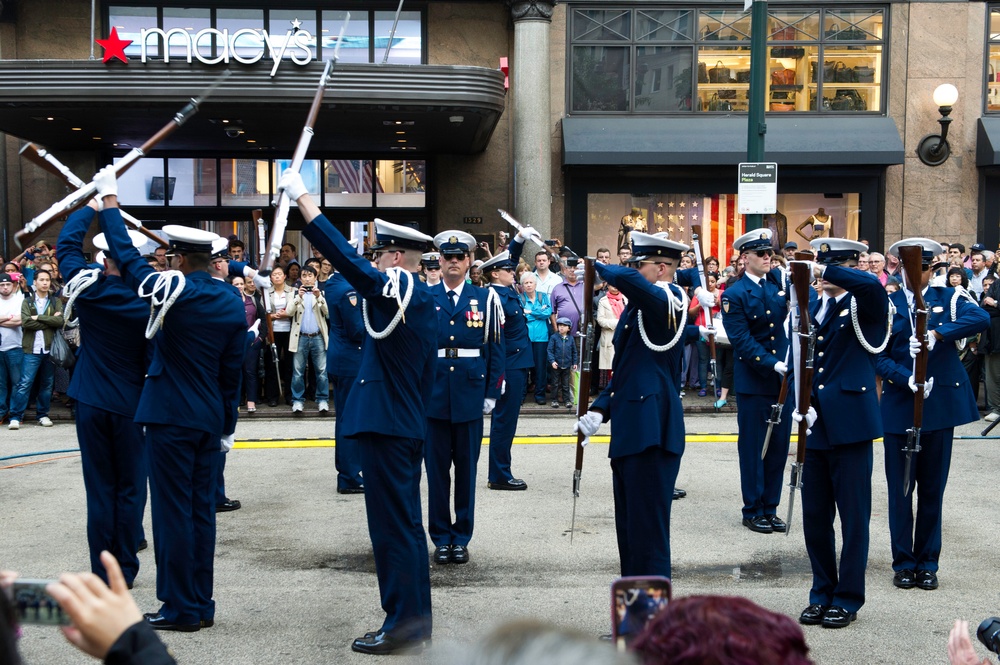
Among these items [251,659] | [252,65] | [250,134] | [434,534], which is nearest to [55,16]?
[250,134]

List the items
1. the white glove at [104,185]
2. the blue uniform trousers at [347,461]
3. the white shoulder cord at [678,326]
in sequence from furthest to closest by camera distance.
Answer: the blue uniform trousers at [347,461]
the white glove at [104,185]
the white shoulder cord at [678,326]

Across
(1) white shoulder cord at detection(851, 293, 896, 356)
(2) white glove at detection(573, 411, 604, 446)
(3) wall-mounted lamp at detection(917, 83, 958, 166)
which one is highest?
(3) wall-mounted lamp at detection(917, 83, 958, 166)

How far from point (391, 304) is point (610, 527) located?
11.0 ft

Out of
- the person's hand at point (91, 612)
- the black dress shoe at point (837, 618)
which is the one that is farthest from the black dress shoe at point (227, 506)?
the person's hand at point (91, 612)

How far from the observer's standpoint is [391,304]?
218 inches

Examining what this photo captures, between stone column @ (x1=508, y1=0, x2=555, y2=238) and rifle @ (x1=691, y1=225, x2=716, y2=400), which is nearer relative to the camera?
rifle @ (x1=691, y1=225, x2=716, y2=400)

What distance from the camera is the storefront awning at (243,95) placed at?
15367 mm

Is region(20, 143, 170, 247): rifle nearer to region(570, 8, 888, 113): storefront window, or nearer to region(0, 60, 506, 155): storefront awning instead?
region(0, 60, 506, 155): storefront awning

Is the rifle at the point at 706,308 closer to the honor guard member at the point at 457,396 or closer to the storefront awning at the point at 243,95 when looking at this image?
the honor guard member at the point at 457,396

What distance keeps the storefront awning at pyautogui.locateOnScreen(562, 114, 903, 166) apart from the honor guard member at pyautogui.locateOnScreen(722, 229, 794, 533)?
10522mm

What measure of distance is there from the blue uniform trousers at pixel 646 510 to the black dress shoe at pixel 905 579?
1.78 meters

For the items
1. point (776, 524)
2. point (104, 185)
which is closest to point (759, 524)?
point (776, 524)

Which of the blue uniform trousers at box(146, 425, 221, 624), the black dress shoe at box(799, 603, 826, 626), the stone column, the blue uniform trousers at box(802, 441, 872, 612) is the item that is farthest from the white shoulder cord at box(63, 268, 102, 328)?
the stone column

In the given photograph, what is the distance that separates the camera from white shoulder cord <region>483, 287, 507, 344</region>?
823cm
